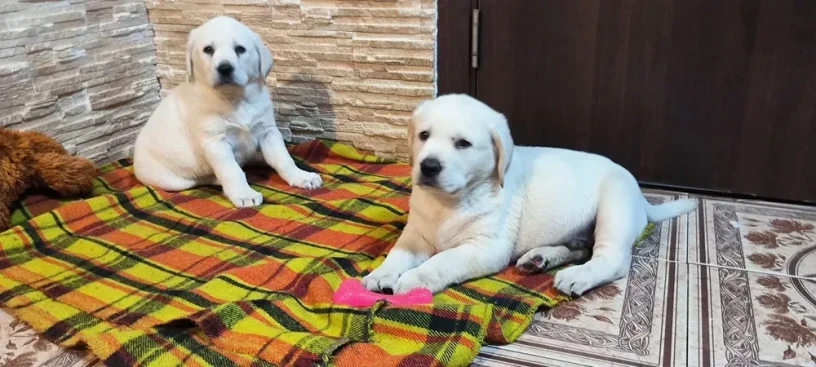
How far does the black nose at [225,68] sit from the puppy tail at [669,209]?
1340 millimetres

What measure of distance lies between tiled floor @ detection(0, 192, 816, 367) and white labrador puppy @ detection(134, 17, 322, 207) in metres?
0.86

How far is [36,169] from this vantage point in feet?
7.11

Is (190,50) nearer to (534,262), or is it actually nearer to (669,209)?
(534,262)

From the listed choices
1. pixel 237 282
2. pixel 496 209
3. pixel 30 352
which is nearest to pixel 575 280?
pixel 496 209

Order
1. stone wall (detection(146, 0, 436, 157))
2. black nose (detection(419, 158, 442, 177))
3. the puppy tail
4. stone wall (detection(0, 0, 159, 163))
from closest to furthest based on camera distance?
black nose (detection(419, 158, 442, 177)) → the puppy tail → stone wall (detection(0, 0, 159, 163)) → stone wall (detection(146, 0, 436, 157))

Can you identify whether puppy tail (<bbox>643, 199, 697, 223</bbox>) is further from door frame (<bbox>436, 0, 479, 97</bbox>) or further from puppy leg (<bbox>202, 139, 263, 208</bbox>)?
puppy leg (<bbox>202, 139, 263, 208</bbox>)

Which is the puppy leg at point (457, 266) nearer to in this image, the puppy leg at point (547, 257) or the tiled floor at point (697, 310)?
the puppy leg at point (547, 257)

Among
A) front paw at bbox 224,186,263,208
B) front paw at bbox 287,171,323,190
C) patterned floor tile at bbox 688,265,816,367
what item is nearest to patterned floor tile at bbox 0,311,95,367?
front paw at bbox 224,186,263,208

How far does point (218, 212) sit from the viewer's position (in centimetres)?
214

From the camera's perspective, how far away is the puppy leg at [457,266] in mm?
1524

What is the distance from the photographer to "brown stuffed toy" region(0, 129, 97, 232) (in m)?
2.08

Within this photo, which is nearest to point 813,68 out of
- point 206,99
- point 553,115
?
point 553,115

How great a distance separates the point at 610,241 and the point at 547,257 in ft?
0.52

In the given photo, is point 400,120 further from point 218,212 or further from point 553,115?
point 218,212
